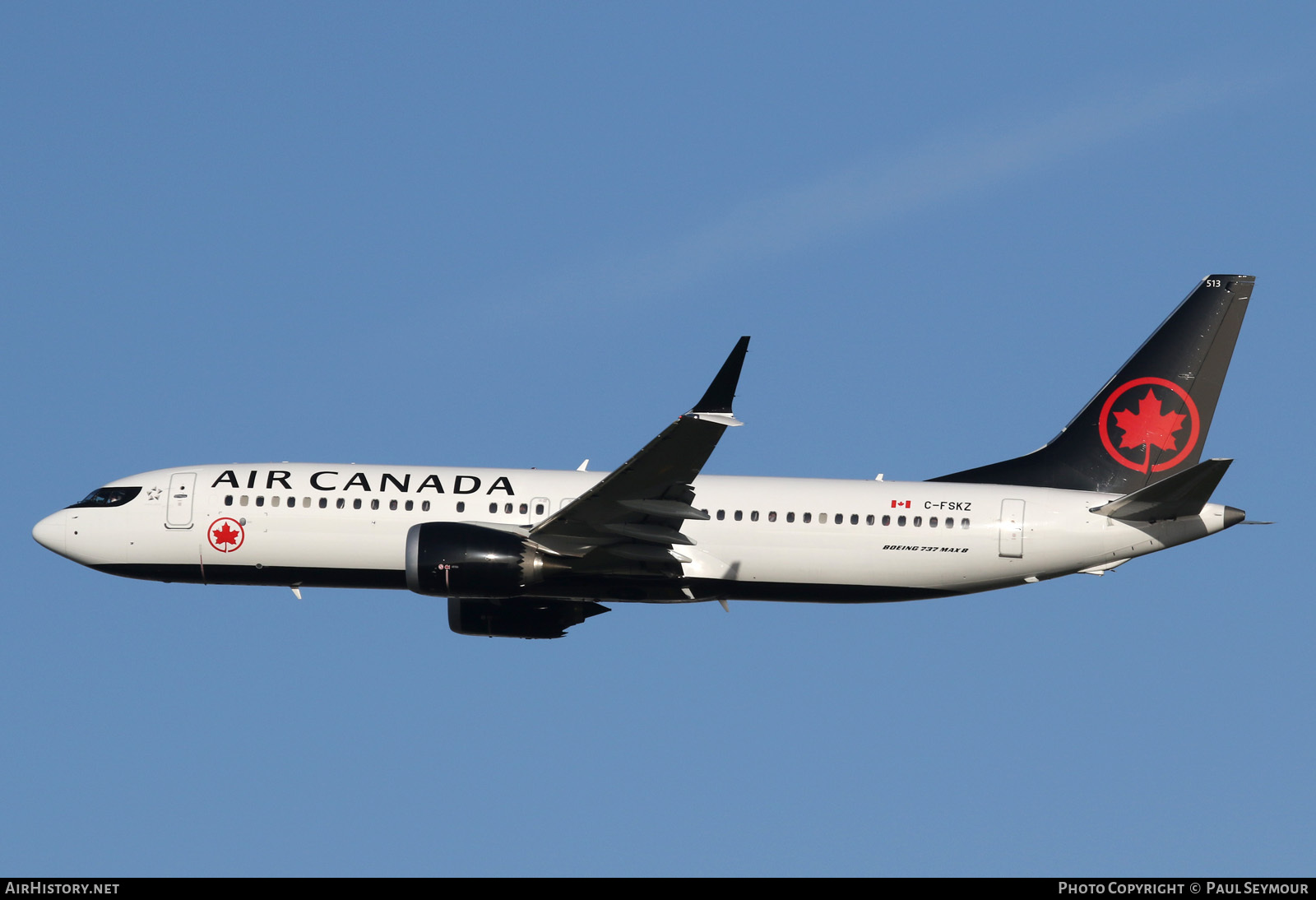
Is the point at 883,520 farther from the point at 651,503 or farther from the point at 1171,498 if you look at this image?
the point at 1171,498

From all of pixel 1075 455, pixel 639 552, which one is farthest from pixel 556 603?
pixel 1075 455

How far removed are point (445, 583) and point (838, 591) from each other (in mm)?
10825

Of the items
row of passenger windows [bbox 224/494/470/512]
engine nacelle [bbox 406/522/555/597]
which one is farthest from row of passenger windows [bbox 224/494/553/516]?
engine nacelle [bbox 406/522/555/597]

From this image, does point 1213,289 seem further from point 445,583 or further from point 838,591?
point 445,583

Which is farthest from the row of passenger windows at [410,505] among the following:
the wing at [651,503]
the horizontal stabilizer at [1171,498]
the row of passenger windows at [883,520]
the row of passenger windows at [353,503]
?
the horizontal stabilizer at [1171,498]

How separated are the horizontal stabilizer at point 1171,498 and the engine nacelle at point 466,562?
52.2 feet

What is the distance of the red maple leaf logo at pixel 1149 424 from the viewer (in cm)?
4581

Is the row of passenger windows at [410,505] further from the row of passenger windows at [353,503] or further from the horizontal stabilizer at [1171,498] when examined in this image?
the horizontal stabilizer at [1171,498]

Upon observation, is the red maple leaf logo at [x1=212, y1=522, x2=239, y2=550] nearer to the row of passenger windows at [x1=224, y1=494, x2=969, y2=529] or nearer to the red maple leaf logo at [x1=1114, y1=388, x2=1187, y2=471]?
the row of passenger windows at [x1=224, y1=494, x2=969, y2=529]

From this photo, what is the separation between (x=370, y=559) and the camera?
43.9 meters
